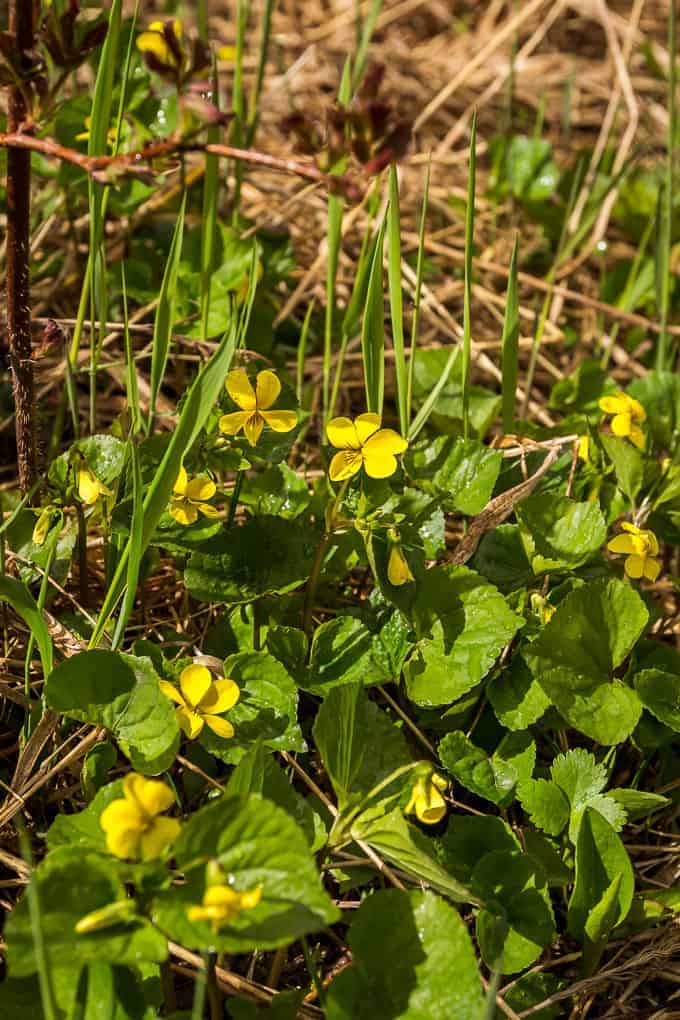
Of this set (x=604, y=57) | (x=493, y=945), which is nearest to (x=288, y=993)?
(x=493, y=945)

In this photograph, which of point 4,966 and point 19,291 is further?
point 19,291

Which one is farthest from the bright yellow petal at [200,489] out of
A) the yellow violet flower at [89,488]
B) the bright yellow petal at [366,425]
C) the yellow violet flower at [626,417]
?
the yellow violet flower at [626,417]

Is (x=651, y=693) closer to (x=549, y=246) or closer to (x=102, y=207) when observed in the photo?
(x=102, y=207)

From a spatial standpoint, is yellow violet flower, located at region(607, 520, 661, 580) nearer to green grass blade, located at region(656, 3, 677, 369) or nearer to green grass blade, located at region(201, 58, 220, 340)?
green grass blade, located at region(656, 3, 677, 369)

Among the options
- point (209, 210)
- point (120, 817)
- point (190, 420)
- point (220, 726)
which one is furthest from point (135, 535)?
point (209, 210)

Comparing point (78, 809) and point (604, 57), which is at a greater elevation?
point (604, 57)

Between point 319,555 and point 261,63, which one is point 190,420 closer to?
point 319,555

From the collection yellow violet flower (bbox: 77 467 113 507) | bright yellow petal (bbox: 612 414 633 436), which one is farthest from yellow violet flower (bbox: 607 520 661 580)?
yellow violet flower (bbox: 77 467 113 507)
